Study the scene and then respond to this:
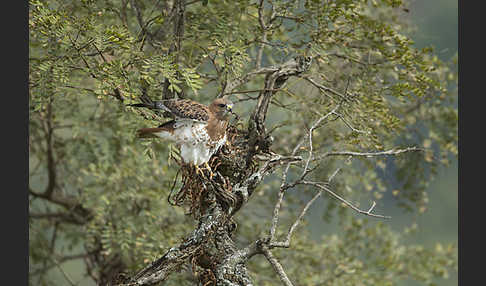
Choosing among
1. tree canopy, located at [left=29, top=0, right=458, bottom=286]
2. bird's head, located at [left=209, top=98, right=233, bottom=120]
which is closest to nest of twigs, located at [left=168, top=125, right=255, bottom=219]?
tree canopy, located at [left=29, top=0, right=458, bottom=286]

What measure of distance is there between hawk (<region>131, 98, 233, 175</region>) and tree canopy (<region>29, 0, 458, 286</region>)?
0.31 ft

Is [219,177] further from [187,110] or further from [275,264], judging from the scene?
[275,264]

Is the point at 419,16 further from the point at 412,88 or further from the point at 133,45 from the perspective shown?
the point at 133,45

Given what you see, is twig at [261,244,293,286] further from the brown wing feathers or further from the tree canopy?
the brown wing feathers

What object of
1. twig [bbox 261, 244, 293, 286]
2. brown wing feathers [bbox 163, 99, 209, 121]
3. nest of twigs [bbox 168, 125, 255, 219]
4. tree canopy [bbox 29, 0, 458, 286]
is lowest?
twig [bbox 261, 244, 293, 286]

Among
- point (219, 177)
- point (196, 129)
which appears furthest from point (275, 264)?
point (196, 129)

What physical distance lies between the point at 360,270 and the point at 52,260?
2496 mm

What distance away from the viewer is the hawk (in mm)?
2242

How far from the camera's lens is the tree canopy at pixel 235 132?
2.41 meters

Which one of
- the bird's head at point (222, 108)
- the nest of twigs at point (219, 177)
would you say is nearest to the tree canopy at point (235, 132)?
the nest of twigs at point (219, 177)

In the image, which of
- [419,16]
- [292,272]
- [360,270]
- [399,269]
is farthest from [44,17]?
[399,269]

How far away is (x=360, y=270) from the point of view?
189 inches

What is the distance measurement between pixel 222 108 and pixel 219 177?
0.92ft

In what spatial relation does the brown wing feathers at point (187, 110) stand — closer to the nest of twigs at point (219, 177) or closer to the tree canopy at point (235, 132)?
the tree canopy at point (235, 132)
